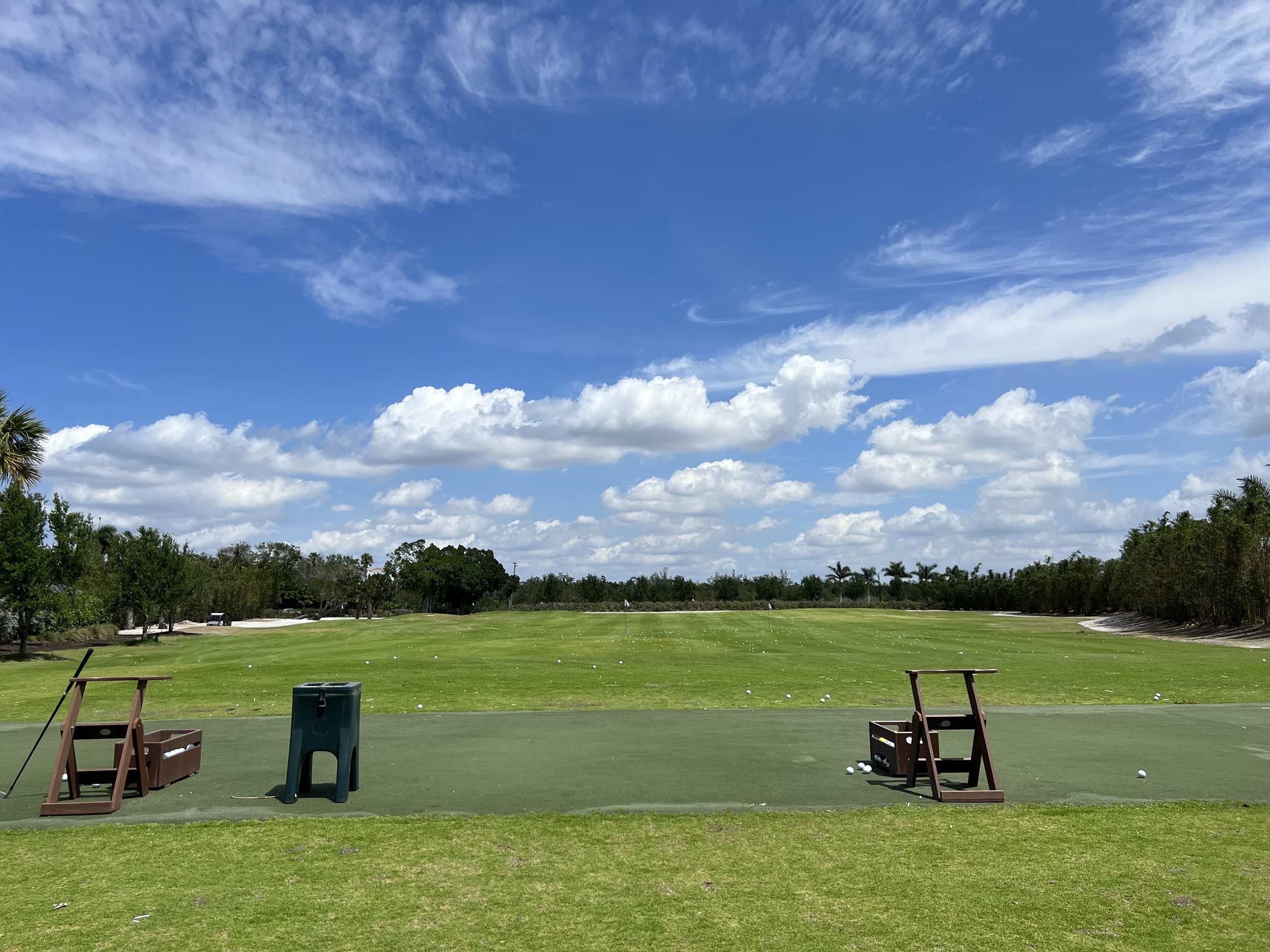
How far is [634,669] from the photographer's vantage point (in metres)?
27.3

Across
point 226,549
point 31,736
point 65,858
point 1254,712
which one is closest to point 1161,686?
point 1254,712

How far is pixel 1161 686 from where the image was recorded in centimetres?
2222

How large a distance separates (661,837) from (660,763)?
3.57m

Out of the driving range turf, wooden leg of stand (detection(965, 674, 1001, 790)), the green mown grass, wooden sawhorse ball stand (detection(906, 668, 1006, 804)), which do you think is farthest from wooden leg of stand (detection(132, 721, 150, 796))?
wooden leg of stand (detection(965, 674, 1001, 790))

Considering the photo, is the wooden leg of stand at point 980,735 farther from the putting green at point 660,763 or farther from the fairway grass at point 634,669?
the fairway grass at point 634,669

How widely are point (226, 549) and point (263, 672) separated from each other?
404ft

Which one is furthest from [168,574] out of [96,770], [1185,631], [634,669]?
[1185,631]

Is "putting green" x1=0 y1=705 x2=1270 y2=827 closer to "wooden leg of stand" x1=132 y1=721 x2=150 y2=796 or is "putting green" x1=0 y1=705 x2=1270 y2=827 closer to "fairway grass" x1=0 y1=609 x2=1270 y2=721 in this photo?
"wooden leg of stand" x1=132 y1=721 x2=150 y2=796

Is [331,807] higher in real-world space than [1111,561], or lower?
lower

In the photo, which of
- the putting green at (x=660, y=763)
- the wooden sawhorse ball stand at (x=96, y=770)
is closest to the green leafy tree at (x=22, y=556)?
the putting green at (x=660, y=763)

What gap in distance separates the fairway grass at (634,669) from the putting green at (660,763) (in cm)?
212

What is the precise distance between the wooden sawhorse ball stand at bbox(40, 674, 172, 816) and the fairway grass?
6734 millimetres

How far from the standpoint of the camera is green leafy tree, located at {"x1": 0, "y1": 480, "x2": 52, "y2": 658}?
130 ft

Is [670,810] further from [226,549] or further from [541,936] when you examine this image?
[226,549]
